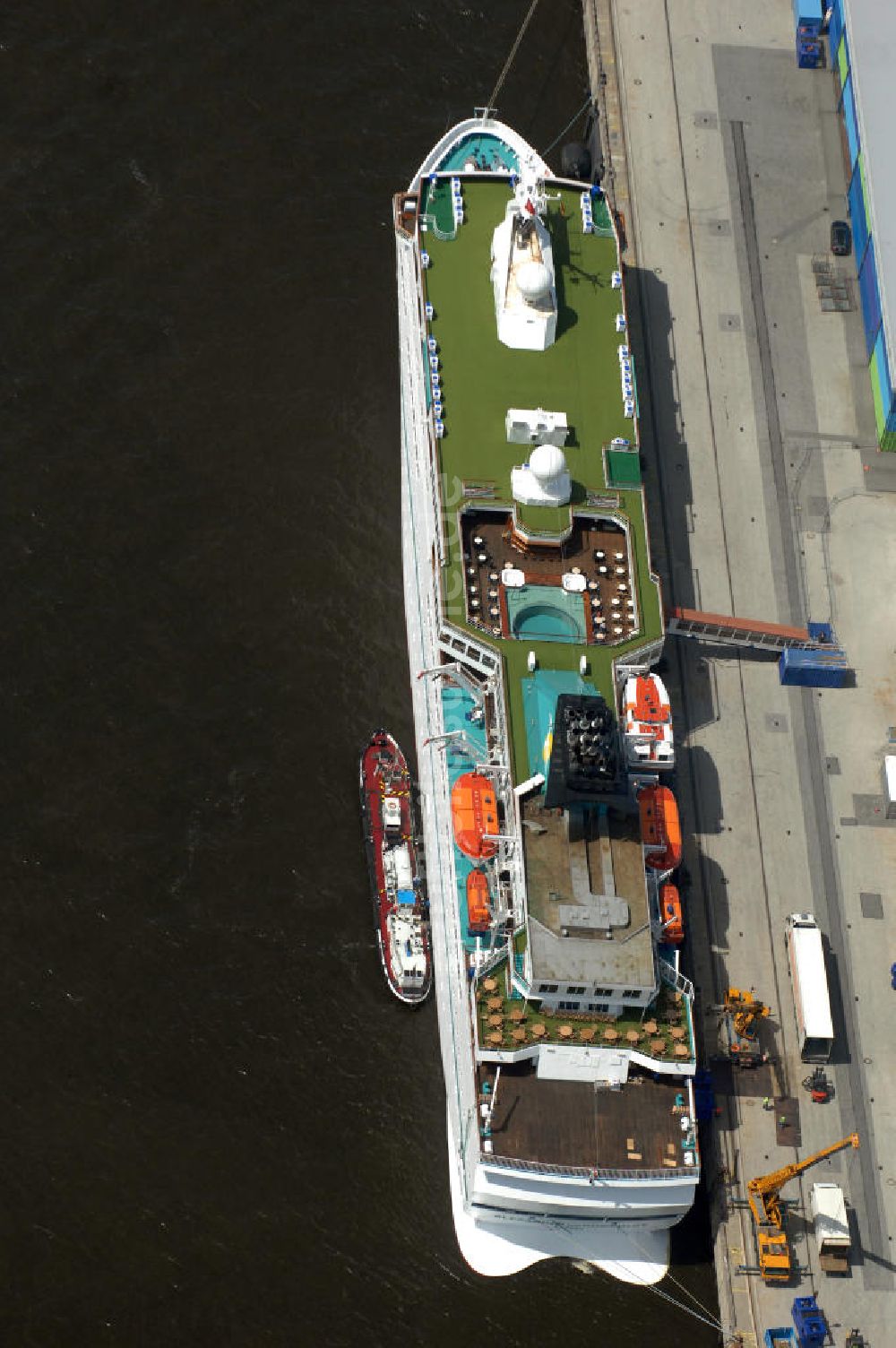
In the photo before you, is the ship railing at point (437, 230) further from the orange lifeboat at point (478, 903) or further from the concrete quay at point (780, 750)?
the orange lifeboat at point (478, 903)

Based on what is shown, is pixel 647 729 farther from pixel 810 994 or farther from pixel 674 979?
pixel 810 994

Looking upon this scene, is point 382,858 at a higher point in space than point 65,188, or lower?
lower

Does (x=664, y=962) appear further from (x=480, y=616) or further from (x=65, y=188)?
(x=65, y=188)

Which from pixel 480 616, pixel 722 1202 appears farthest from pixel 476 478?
pixel 722 1202

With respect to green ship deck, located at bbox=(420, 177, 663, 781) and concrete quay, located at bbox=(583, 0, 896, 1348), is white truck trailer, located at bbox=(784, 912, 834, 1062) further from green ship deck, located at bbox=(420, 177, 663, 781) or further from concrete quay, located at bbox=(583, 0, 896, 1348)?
green ship deck, located at bbox=(420, 177, 663, 781)

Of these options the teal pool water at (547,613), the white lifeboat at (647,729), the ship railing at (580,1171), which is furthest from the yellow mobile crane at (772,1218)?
the teal pool water at (547,613)
